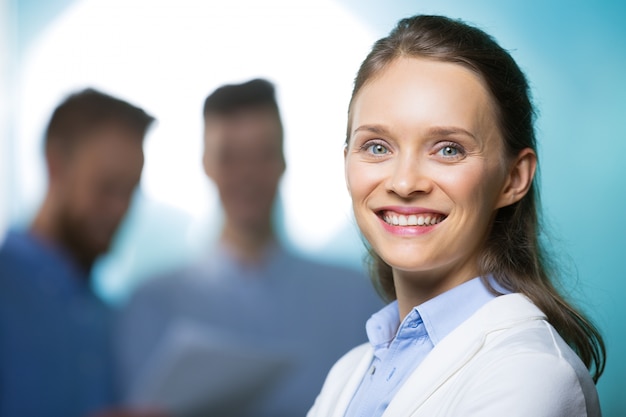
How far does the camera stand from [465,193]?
1432 millimetres

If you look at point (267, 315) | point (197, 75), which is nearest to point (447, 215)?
point (267, 315)

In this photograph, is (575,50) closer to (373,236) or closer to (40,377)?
(373,236)

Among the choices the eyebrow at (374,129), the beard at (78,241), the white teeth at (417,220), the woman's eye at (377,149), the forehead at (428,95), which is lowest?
the beard at (78,241)

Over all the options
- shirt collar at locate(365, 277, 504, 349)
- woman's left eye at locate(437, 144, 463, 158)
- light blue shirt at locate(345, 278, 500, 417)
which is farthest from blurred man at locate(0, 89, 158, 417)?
woman's left eye at locate(437, 144, 463, 158)

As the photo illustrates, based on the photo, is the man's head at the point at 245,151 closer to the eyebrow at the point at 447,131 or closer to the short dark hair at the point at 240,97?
the short dark hair at the point at 240,97

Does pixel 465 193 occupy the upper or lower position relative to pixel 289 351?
upper

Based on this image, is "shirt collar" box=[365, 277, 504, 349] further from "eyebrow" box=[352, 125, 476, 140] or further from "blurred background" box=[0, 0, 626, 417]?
"blurred background" box=[0, 0, 626, 417]

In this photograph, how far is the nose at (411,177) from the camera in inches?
55.2

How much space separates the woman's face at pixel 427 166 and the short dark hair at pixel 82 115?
3.40 metres

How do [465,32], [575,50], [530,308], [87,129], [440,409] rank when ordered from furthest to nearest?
1. [87,129]
2. [575,50]
3. [465,32]
4. [530,308]
5. [440,409]

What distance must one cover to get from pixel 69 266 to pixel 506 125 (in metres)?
3.44

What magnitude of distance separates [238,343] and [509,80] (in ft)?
10.1

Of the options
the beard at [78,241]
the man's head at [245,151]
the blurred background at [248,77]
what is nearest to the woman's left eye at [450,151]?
the blurred background at [248,77]

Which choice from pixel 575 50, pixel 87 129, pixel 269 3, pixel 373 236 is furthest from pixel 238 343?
pixel 373 236
